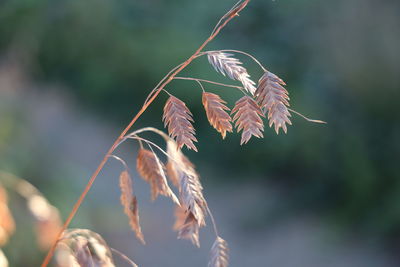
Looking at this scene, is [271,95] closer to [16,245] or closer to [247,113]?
[247,113]

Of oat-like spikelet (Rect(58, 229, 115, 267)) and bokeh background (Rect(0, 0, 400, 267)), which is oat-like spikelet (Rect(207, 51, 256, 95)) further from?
bokeh background (Rect(0, 0, 400, 267))

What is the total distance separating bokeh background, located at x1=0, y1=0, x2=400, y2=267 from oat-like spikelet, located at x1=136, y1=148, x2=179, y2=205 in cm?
186

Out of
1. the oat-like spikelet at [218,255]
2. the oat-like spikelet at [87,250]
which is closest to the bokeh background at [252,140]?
the oat-like spikelet at [87,250]

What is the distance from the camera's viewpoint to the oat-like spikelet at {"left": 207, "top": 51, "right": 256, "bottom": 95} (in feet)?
1.83

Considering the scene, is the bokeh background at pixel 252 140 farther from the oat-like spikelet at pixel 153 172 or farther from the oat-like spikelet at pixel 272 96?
the oat-like spikelet at pixel 272 96

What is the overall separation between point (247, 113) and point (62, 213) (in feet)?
7.46

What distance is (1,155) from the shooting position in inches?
109

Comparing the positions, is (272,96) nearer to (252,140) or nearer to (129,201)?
(129,201)

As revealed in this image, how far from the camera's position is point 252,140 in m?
3.69

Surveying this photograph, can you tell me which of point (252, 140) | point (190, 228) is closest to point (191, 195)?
point (190, 228)

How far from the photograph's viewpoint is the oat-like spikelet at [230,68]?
56cm

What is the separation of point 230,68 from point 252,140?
10.3ft

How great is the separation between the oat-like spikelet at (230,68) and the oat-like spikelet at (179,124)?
2.2 inches

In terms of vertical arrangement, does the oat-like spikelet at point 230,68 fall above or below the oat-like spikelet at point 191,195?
above
